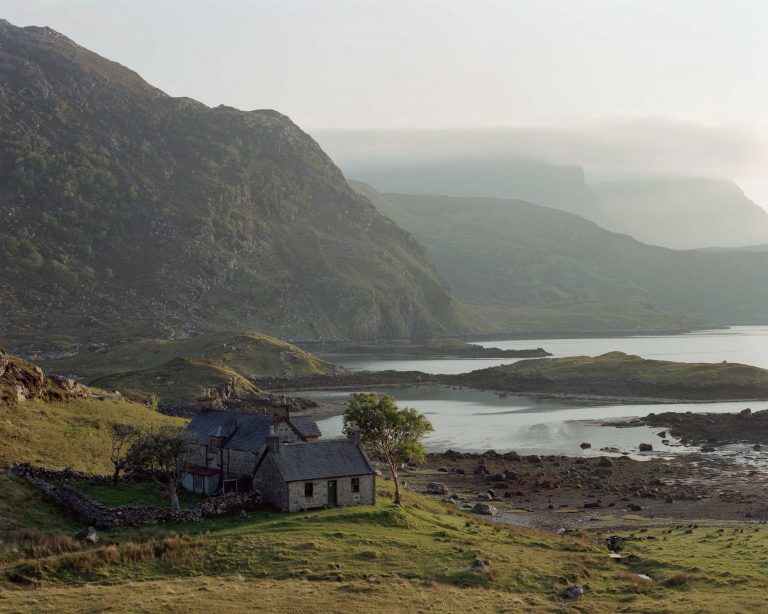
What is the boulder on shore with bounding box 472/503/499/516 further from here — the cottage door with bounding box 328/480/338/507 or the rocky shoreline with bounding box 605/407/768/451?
the rocky shoreline with bounding box 605/407/768/451

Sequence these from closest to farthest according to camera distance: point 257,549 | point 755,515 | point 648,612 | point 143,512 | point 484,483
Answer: point 648,612 < point 257,549 < point 143,512 < point 755,515 < point 484,483

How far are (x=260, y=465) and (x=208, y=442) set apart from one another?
926 centimetres

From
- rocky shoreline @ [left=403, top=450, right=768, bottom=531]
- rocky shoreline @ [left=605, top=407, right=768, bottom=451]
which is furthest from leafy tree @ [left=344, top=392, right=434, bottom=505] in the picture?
rocky shoreline @ [left=605, top=407, right=768, bottom=451]

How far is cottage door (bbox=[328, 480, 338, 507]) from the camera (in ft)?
197

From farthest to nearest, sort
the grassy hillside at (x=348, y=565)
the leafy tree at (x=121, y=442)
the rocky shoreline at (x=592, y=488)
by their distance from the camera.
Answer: the rocky shoreline at (x=592, y=488) < the leafy tree at (x=121, y=442) < the grassy hillside at (x=348, y=565)

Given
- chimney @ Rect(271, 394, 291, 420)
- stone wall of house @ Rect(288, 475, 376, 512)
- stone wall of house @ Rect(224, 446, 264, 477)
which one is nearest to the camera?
stone wall of house @ Rect(288, 475, 376, 512)

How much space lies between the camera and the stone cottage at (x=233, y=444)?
209ft

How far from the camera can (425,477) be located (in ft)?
319

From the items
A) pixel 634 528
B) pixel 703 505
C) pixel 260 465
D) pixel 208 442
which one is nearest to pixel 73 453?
pixel 208 442

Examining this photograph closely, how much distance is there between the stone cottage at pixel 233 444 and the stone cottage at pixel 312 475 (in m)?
2.89

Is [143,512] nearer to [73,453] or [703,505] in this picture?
[73,453]

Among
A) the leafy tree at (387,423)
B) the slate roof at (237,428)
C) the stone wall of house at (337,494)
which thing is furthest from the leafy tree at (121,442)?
the leafy tree at (387,423)

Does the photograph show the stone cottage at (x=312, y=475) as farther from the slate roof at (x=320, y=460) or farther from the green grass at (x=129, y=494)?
the green grass at (x=129, y=494)

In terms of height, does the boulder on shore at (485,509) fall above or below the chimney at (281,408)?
below
